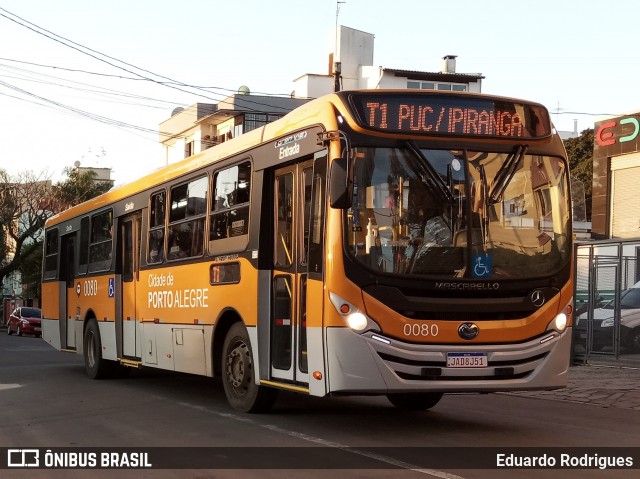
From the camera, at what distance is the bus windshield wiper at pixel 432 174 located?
10.1 meters

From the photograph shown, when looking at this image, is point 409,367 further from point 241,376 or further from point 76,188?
point 76,188

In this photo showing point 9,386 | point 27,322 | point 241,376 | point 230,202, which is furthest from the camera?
point 27,322

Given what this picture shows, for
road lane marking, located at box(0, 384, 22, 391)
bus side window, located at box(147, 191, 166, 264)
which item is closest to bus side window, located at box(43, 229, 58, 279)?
road lane marking, located at box(0, 384, 22, 391)

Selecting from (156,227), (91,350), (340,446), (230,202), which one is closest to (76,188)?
(91,350)

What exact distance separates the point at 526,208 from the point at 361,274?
181cm

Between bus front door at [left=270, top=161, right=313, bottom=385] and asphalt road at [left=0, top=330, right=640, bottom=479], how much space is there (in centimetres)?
68

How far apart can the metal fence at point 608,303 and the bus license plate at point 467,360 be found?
1187 cm

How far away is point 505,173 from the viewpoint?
10367 mm

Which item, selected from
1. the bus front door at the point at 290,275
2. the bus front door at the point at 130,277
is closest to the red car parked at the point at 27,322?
the bus front door at the point at 130,277

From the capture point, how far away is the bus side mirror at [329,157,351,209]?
31.8 feet

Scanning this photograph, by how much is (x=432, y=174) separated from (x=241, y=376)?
3.57m

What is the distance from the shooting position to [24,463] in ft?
28.7

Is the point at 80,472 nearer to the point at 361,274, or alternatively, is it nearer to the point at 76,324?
the point at 361,274

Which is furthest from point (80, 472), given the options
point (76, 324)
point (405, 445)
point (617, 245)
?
point (617, 245)
